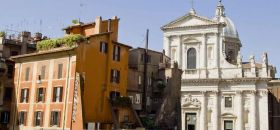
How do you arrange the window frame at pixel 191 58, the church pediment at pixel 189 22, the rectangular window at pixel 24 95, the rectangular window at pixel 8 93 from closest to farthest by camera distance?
the rectangular window at pixel 24 95, the rectangular window at pixel 8 93, the church pediment at pixel 189 22, the window frame at pixel 191 58

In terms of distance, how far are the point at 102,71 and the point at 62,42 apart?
4.19 meters

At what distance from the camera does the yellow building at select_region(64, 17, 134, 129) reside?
30672 millimetres

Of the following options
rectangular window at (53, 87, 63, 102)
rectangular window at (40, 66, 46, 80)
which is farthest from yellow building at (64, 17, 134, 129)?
rectangular window at (40, 66, 46, 80)

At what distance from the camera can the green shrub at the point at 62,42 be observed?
31.0 m

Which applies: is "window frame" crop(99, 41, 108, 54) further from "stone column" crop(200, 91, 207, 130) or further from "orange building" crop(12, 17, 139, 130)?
"stone column" crop(200, 91, 207, 130)

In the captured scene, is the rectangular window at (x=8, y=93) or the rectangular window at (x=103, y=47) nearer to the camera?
the rectangular window at (x=103, y=47)

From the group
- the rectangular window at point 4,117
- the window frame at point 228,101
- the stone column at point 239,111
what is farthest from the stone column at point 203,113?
the rectangular window at point 4,117

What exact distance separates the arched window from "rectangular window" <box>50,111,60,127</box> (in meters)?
27.6

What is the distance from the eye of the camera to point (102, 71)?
3228 centimetres

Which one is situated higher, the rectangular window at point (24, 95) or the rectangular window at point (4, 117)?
the rectangular window at point (24, 95)

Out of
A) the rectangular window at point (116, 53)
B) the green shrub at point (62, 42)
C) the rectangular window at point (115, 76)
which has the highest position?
the green shrub at point (62, 42)

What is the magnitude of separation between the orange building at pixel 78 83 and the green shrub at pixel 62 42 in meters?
0.26

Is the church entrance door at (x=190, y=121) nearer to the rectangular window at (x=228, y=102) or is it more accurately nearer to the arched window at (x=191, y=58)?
the rectangular window at (x=228, y=102)

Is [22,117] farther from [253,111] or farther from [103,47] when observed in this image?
[253,111]
